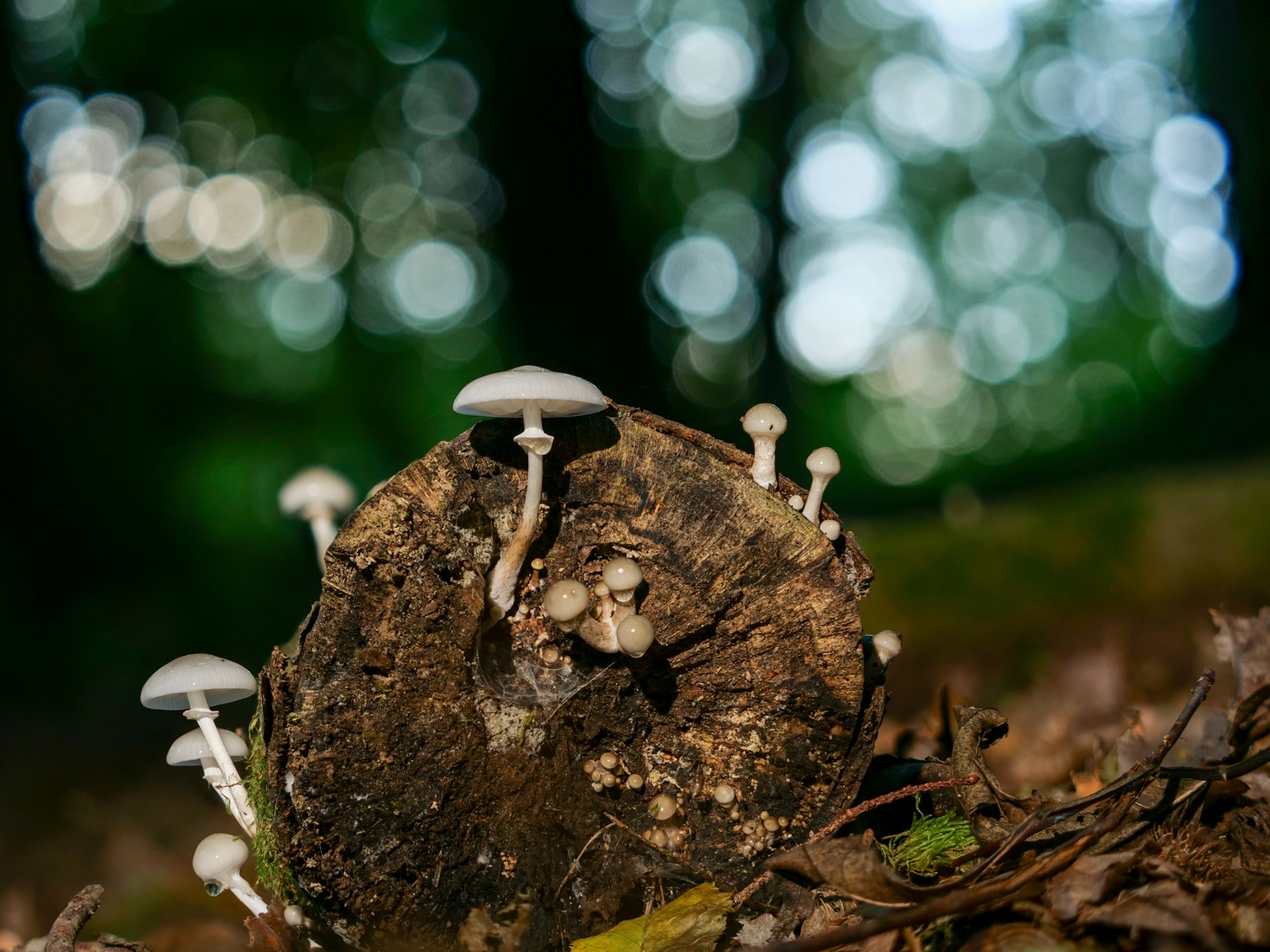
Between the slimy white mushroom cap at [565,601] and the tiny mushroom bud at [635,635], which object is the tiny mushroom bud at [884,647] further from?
the slimy white mushroom cap at [565,601]

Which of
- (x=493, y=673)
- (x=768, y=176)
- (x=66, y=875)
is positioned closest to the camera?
(x=493, y=673)

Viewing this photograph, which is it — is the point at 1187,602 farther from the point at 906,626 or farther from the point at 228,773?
the point at 228,773

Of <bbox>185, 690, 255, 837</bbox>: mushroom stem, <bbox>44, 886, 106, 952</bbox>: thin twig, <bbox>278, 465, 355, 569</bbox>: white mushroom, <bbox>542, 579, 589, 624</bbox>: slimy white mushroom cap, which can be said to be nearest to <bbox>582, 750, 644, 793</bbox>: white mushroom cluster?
<bbox>542, 579, 589, 624</bbox>: slimy white mushroom cap

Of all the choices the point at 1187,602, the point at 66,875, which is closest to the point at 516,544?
the point at 66,875

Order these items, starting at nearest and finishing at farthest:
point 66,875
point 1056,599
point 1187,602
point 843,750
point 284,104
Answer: point 843,750 < point 66,875 < point 1187,602 < point 1056,599 < point 284,104

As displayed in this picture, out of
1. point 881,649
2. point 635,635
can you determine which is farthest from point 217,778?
point 881,649
